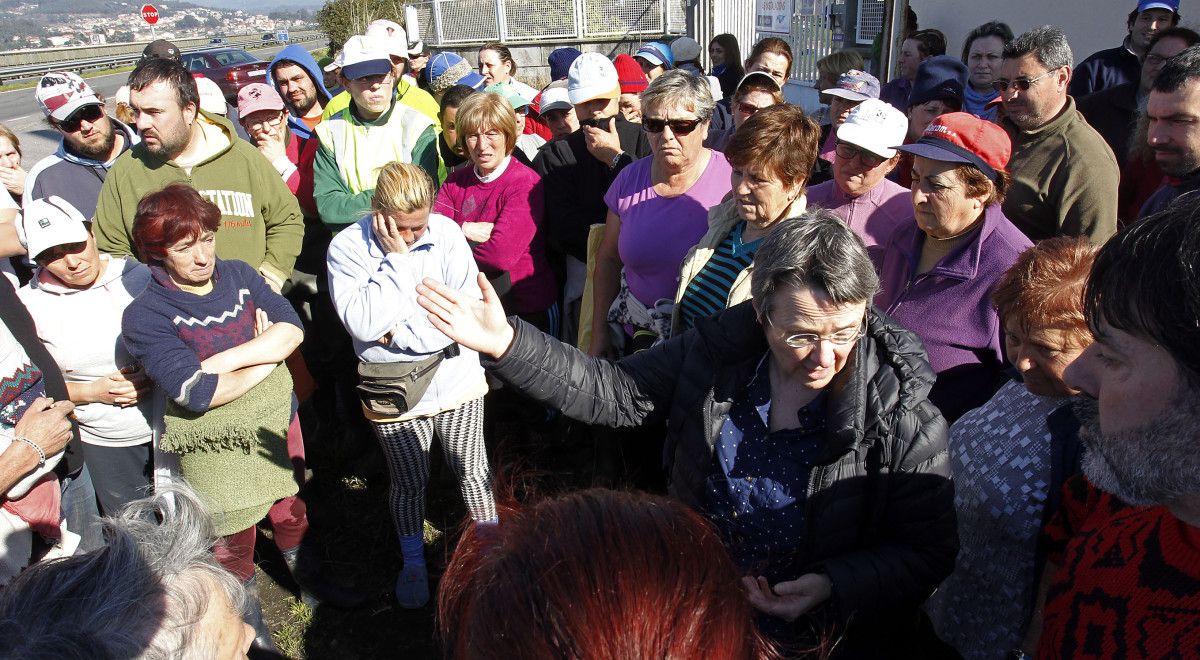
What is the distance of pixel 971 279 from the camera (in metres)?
2.42

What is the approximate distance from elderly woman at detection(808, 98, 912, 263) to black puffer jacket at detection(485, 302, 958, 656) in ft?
3.94

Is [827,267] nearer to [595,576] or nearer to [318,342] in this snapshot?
[595,576]

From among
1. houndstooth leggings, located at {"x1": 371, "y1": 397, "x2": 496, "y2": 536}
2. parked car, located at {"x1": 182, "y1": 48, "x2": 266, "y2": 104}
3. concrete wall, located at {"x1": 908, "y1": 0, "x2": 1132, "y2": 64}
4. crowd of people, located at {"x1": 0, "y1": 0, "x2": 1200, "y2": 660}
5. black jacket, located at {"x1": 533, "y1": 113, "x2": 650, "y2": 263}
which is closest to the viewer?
crowd of people, located at {"x1": 0, "y1": 0, "x2": 1200, "y2": 660}

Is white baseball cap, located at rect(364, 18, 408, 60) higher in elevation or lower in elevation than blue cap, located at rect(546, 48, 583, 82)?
higher

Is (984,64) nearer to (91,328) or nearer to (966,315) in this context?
(966,315)

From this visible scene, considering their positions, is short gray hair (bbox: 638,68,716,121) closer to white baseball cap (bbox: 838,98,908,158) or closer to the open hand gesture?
white baseball cap (bbox: 838,98,908,158)

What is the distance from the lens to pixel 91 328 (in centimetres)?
278

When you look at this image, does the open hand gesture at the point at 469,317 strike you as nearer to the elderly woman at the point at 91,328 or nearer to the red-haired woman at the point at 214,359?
the red-haired woman at the point at 214,359

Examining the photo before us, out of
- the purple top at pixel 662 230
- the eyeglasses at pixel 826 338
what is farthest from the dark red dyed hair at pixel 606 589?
the purple top at pixel 662 230

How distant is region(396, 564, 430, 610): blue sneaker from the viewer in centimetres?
317

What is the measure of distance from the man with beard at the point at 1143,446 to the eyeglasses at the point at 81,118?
4468 mm

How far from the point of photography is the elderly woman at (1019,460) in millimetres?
1815

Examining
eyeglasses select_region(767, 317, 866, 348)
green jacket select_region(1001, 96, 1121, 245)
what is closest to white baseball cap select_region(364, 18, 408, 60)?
green jacket select_region(1001, 96, 1121, 245)

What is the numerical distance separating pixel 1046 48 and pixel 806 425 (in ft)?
8.49
